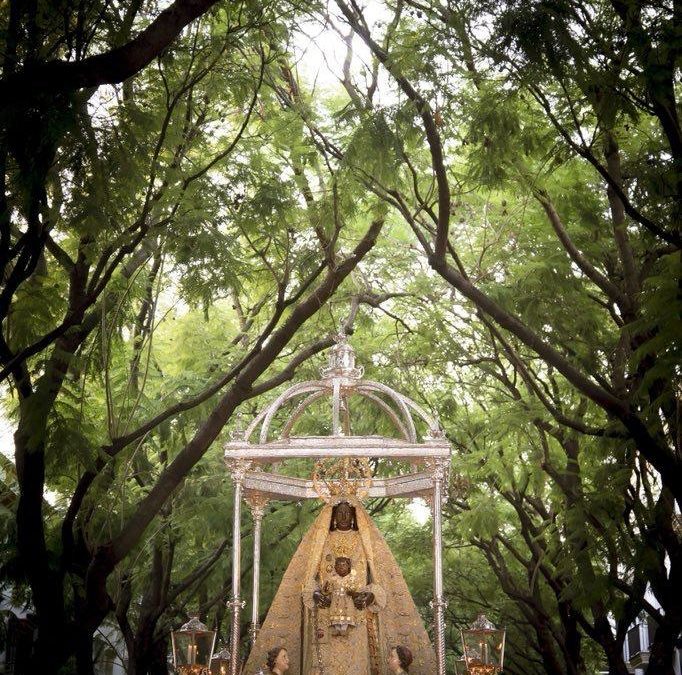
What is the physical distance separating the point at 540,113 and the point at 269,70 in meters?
3.30

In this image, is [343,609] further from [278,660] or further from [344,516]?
[344,516]

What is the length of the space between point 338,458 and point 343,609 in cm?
200

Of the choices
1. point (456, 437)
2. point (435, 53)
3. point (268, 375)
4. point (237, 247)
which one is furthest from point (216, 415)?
point (456, 437)

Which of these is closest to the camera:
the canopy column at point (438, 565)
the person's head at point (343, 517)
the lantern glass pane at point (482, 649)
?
the lantern glass pane at point (482, 649)

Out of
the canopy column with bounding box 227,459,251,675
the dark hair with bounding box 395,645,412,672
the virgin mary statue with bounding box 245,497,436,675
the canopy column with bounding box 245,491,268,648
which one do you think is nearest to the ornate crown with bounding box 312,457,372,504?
the virgin mary statue with bounding box 245,497,436,675

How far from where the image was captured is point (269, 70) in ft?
42.9

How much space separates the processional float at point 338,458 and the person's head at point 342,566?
1.06 m

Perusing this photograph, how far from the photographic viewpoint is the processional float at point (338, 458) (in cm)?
1277

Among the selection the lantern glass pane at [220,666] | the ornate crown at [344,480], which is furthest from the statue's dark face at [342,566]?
the lantern glass pane at [220,666]

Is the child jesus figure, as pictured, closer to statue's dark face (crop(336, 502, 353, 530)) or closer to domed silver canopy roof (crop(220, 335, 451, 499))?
statue's dark face (crop(336, 502, 353, 530))

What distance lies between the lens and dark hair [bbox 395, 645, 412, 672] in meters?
12.3

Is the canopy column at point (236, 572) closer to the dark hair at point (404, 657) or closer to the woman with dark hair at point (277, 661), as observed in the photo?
the woman with dark hair at point (277, 661)

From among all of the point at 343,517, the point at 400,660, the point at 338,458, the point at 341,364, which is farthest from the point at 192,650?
the point at 341,364

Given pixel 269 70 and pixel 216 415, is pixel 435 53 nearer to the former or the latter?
pixel 269 70
